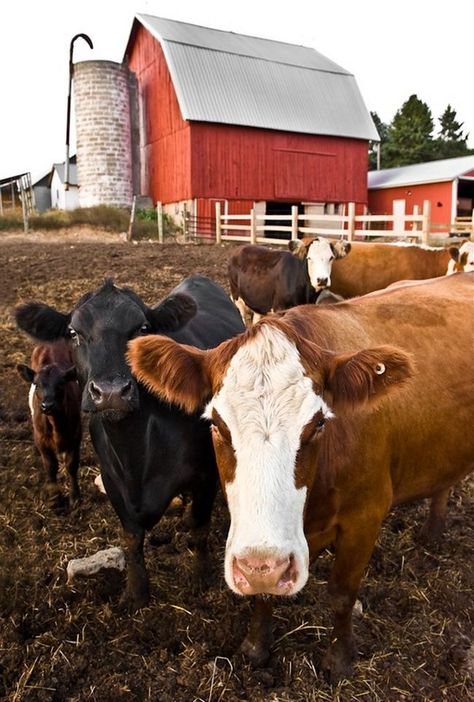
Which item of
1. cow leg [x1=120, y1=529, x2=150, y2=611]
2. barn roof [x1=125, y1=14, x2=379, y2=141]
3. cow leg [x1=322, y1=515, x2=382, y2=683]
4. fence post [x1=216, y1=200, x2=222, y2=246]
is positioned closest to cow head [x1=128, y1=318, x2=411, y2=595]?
cow leg [x1=322, y1=515, x2=382, y2=683]

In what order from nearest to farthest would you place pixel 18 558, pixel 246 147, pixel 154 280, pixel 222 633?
pixel 222 633 → pixel 18 558 → pixel 154 280 → pixel 246 147

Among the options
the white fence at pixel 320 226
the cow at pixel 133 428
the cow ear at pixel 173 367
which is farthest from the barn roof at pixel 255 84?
the cow ear at pixel 173 367

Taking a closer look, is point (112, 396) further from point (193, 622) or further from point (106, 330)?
point (193, 622)

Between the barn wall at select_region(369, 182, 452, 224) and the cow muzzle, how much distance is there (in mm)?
32464

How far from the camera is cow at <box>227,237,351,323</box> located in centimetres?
891

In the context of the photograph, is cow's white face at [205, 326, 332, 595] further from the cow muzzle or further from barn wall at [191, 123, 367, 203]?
barn wall at [191, 123, 367, 203]

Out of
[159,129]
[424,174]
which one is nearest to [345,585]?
[159,129]

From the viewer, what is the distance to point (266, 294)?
31.6 feet

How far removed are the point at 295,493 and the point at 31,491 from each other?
116 inches

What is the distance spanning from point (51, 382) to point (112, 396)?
154 centimetres

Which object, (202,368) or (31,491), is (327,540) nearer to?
(202,368)

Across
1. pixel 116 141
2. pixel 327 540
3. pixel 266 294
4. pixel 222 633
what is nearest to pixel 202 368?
pixel 327 540

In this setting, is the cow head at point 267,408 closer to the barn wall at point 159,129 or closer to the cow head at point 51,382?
the cow head at point 51,382

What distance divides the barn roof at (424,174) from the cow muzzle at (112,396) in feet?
107
